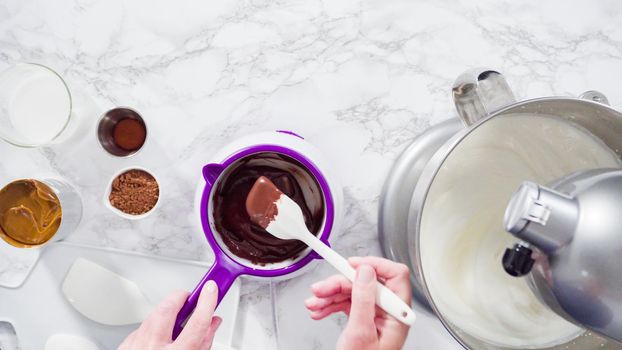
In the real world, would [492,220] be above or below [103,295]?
above

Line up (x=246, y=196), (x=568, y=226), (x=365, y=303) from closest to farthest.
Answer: (x=568, y=226) < (x=365, y=303) < (x=246, y=196)

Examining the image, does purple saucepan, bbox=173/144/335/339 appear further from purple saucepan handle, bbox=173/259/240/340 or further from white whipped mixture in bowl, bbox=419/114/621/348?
white whipped mixture in bowl, bbox=419/114/621/348

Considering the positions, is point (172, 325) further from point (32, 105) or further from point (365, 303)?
point (32, 105)

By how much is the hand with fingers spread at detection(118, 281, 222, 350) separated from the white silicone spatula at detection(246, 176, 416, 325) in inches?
4.2

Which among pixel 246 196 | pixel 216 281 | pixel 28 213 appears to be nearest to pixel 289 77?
pixel 246 196

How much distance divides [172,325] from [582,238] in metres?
0.47

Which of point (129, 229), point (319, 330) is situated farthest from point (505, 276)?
point (129, 229)

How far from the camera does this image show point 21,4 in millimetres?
847

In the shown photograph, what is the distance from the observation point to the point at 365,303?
0.62m

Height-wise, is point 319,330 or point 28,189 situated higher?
point 28,189

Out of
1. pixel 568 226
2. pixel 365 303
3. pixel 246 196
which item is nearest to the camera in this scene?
pixel 568 226

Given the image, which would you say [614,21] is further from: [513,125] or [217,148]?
[217,148]

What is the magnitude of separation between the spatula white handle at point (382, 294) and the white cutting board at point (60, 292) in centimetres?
25

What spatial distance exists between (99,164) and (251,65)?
0.96 ft
